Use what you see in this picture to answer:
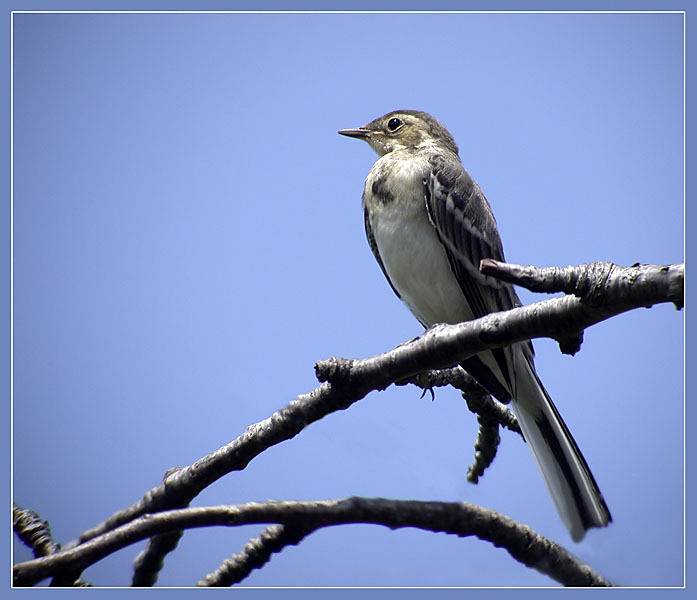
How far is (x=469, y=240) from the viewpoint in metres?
5.29

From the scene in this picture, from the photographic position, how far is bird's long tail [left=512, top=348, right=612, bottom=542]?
3857 mm

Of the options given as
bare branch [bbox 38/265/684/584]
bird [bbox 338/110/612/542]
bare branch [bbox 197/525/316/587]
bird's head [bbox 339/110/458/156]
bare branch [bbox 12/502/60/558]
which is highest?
bird's head [bbox 339/110/458/156]

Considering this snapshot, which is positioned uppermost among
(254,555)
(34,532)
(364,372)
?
(364,372)

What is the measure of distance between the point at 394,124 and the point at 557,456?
335 cm

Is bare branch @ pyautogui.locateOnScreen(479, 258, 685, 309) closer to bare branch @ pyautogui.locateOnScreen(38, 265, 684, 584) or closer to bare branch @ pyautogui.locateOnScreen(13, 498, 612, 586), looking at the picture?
bare branch @ pyautogui.locateOnScreen(38, 265, 684, 584)

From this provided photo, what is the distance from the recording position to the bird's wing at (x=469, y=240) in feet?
16.8

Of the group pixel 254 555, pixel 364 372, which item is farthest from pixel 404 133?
pixel 254 555

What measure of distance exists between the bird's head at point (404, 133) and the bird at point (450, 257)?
0.24m

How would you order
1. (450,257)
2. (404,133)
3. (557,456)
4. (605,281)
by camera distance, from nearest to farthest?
(605,281)
(557,456)
(450,257)
(404,133)

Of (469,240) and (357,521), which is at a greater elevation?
(469,240)

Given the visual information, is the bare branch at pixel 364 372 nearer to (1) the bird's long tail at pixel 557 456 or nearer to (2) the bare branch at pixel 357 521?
(2) the bare branch at pixel 357 521

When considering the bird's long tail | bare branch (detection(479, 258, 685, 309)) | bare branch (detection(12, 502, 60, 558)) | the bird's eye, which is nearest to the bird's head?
the bird's eye

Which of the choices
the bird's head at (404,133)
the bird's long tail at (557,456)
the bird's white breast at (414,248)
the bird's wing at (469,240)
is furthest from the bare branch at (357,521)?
the bird's head at (404,133)

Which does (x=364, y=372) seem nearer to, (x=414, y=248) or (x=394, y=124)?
(x=414, y=248)
